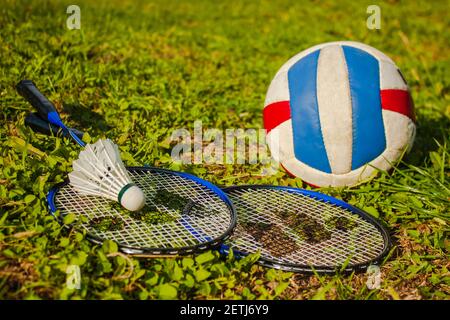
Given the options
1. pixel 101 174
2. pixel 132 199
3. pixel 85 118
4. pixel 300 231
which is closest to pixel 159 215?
pixel 132 199

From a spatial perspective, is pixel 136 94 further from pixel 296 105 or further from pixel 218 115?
pixel 296 105

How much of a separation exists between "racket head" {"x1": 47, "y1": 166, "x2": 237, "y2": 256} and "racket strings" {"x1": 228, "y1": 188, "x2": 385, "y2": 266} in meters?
0.20

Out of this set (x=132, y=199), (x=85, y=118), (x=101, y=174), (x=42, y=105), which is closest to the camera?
(x=132, y=199)

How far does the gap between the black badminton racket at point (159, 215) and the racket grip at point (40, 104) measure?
930 millimetres

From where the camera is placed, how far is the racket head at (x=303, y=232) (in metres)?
3.04

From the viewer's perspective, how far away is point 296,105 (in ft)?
12.8

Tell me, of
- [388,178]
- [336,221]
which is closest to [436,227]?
[388,178]

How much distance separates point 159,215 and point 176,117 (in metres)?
1.99

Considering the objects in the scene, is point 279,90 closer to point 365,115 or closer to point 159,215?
point 365,115

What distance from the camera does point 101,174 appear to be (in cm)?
305

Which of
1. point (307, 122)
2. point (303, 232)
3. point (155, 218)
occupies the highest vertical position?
point (307, 122)

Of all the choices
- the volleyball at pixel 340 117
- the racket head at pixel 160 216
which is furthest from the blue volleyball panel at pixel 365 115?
the racket head at pixel 160 216

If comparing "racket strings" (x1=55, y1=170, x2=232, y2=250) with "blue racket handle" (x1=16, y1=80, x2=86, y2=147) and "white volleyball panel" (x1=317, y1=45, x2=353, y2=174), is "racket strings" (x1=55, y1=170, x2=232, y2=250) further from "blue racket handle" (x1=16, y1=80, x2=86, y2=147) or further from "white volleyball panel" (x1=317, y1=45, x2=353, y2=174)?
"white volleyball panel" (x1=317, y1=45, x2=353, y2=174)

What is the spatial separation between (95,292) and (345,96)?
2230 mm
